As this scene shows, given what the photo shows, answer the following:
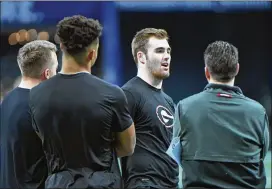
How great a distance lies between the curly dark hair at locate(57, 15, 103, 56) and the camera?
2646mm

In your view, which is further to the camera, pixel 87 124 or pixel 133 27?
pixel 133 27

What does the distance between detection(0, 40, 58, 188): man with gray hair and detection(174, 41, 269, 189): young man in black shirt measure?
842 millimetres

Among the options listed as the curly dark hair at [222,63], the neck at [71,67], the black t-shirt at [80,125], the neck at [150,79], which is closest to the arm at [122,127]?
the black t-shirt at [80,125]

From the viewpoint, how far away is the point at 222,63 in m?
2.91

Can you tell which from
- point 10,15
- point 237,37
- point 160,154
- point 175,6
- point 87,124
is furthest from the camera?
point 237,37

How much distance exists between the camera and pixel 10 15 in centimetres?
780

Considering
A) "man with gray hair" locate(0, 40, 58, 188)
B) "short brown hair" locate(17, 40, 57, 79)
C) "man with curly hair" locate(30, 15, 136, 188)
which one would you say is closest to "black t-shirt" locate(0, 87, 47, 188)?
"man with gray hair" locate(0, 40, 58, 188)

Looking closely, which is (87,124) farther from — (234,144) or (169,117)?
(169,117)

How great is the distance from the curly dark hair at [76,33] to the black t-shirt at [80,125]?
0.44ft

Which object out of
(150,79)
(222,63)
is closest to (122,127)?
(222,63)

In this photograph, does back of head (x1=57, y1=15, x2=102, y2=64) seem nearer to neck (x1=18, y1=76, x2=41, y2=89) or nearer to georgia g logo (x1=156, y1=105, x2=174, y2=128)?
neck (x1=18, y1=76, x2=41, y2=89)

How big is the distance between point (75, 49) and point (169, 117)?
1.12m

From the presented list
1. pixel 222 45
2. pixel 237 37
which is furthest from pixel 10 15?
pixel 222 45

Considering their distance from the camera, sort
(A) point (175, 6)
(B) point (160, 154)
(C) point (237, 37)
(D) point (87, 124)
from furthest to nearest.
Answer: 1. (C) point (237, 37)
2. (A) point (175, 6)
3. (B) point (160, 154)
4. (D) point (87, 124)
